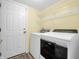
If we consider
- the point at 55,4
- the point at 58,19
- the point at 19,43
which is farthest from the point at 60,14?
the point at 19,43

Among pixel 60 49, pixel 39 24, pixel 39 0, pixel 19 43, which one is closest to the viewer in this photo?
pixel 60 49

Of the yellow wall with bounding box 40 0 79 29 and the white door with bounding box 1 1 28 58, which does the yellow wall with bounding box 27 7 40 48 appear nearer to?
the white door with bounding box 1 1 28 58

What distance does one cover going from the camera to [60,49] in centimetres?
130

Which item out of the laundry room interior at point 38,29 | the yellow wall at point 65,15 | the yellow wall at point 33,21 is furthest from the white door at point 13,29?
the yellow wall at point 65,15

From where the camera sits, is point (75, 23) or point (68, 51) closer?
point (68, 51)

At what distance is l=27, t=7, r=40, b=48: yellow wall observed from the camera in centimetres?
302

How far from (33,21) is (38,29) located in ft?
1.65

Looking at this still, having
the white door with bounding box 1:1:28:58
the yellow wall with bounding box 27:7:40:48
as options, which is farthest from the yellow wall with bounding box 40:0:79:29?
the white door with bounding box 1:1:28:58

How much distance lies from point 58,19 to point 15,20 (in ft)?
5.43

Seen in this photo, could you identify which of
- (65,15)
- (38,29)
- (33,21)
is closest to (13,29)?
(33,21)

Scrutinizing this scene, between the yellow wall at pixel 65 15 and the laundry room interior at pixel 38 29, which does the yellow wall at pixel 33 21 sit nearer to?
the laundry room interior at pixel 38 29

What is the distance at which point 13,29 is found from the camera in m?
2.48

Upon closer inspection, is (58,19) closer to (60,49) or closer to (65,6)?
(65,6)

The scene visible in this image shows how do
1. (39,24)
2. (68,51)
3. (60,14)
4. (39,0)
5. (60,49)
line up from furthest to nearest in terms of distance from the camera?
1. (39,24)
2. (39,0)
3. (60,14)
4. (60,49)
5. (68,51)
